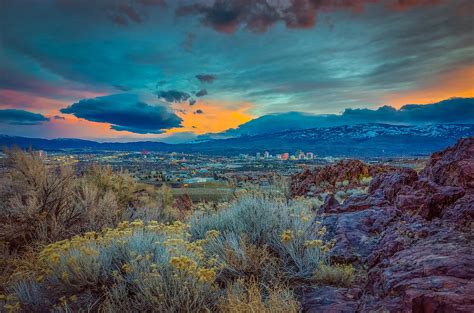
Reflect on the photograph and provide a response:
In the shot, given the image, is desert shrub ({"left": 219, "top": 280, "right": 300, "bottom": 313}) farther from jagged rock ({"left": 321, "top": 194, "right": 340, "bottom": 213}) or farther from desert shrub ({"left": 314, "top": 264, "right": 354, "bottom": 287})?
jagged rock ({"left": 321, "top": 194, "right": 340, "bottom": 213})

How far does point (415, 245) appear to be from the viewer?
15.1ft

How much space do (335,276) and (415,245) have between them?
1245mm

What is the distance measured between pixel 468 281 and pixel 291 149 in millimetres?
159834

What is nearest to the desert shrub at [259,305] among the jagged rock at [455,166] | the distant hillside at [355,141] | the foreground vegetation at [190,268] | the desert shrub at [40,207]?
the foreground vegetation at [190,268]

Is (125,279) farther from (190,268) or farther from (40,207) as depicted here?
(40,207)

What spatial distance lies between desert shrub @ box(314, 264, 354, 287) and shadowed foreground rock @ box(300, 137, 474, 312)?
0.29m

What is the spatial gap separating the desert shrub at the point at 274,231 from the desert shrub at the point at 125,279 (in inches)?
45.5

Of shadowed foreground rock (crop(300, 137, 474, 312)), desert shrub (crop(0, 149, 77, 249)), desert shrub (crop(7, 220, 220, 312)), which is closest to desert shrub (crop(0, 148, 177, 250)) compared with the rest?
desert shrub (crop(0, 149, 77, 249))

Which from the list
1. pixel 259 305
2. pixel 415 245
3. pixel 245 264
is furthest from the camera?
pixel 245 264

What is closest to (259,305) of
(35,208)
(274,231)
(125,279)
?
(125,279)

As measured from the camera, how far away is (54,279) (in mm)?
5570

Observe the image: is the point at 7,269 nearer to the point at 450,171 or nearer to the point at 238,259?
the point at 238,259

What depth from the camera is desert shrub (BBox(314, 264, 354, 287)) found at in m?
5.12

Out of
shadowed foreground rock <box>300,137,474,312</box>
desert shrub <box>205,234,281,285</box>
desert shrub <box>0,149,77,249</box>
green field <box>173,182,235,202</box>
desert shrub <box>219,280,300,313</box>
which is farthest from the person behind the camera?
green field <box>173,182,235,202</box>
